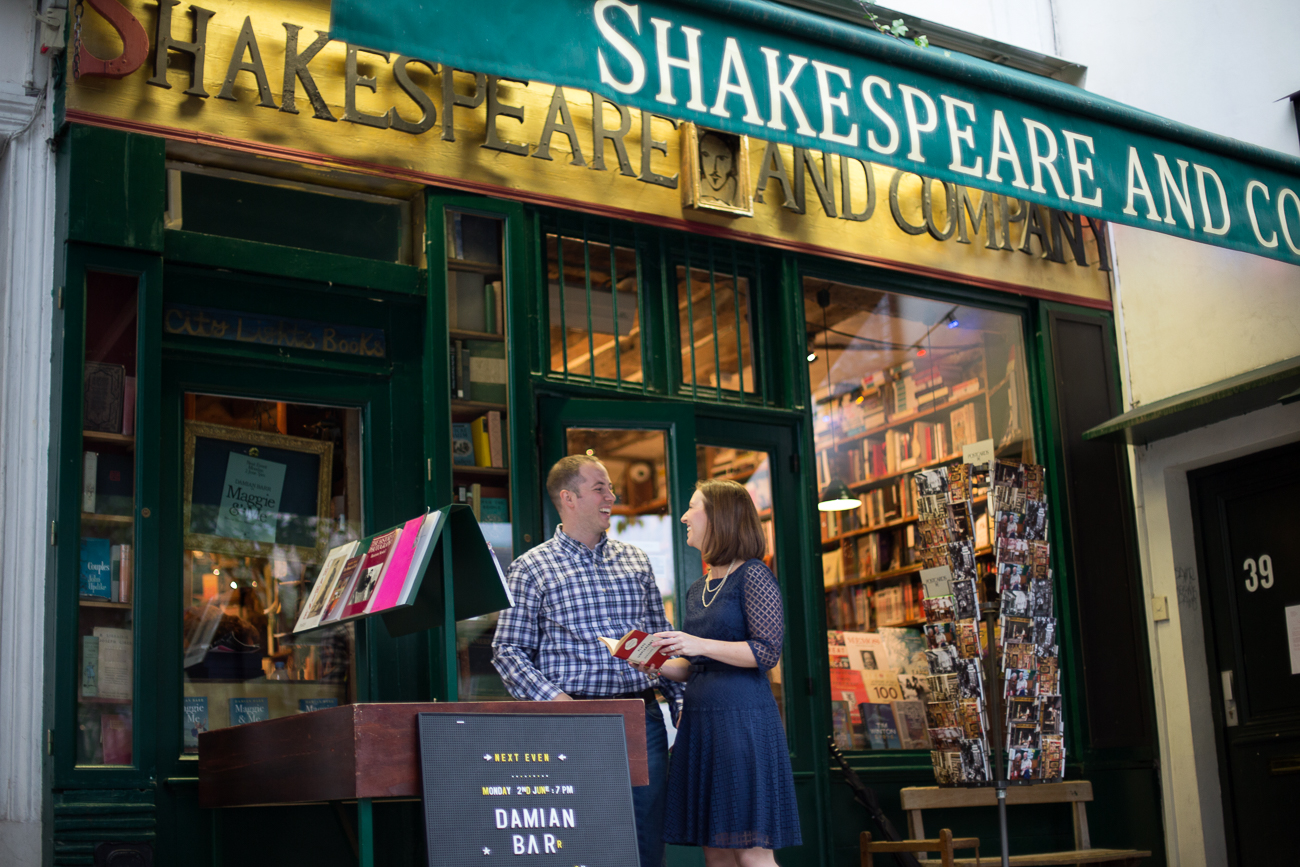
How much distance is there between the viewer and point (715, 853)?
15.4 ft

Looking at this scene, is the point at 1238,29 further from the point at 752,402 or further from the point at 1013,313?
the point at 752,402

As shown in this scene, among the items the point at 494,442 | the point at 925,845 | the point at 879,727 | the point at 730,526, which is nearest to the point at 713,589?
the point at 730,526

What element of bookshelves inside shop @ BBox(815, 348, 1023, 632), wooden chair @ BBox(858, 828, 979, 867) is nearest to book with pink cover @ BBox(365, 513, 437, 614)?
wooden chair @ BBox(858, 828, 979, 867)

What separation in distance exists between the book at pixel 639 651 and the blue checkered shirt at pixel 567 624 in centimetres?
35

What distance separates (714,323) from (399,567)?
10.3 ft

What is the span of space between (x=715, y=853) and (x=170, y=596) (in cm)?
230

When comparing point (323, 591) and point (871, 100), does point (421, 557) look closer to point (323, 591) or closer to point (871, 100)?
point (323, 591)

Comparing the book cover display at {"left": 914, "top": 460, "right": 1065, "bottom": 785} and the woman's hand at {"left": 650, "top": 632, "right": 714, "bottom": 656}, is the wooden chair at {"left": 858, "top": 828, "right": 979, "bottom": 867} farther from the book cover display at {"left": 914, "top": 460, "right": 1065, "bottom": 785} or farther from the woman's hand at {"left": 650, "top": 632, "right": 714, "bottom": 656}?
the woman's hand at {"left": 650, "top": 632, "right": 714, "bottom": 656}

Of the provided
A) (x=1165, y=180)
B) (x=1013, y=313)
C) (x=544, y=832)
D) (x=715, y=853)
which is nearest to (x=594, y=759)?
(x=544, y=832)

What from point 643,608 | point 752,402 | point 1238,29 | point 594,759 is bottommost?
point 594,759

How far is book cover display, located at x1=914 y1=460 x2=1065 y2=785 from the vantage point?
6.62 meters

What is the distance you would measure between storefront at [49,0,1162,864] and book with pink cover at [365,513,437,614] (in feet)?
0.61

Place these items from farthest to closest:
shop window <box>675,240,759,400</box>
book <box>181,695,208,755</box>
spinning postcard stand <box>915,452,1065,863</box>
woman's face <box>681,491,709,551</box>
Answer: shop window <box>675,240,759,400</box>
spinning postcard stand <box>915,452,1065,863</box>
book <box>181,695,208,755</box>
woman's face <box>681,491,709,551</box>

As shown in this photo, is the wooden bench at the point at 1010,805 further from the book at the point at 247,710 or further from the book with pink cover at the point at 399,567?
the book with pink cover at the point at 399,567
